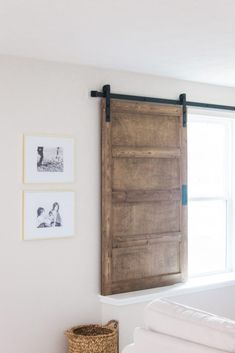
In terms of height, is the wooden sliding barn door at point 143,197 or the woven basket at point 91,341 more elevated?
the wooden sliding barn door at point 143,197

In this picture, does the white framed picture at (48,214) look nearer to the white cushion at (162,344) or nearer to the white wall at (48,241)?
the white wall at (48,241)

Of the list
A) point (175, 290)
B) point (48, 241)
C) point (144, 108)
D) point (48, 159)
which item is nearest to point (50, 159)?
point (48, 159)

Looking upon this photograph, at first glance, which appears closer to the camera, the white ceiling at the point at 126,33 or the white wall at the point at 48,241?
the white ceiling at the point at 126,33

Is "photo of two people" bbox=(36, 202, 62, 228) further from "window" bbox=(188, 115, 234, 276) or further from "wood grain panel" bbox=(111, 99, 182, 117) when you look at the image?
"window" bbox=(188, 115, 234, 276)

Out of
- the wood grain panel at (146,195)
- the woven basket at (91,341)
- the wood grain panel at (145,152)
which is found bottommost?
the woven basket at (91,341)

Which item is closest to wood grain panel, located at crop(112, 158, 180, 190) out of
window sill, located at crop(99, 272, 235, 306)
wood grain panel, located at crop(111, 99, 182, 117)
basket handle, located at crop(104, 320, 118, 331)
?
wood grain panel, located at crop(111, 99, 182, 117)

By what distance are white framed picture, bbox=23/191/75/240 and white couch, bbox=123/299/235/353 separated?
59.0 inches

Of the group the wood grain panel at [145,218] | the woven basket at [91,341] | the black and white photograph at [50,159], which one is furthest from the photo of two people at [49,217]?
the woven basket at [91,341]

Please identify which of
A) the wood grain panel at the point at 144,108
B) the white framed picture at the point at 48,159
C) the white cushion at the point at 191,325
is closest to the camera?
the white cushion at the point at 191,325

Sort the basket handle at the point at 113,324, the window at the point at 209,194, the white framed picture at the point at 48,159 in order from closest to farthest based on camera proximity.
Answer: the white framed picture at the point at 48,159 → the basket handle at the point at 113,324 → the window at the point at 209,194

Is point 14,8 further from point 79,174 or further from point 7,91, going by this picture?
point 79,174

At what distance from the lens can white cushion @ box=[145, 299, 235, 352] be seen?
2.28 metres

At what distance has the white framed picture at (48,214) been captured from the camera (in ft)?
12.7

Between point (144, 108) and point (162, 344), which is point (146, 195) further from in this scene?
point (162, 344)
